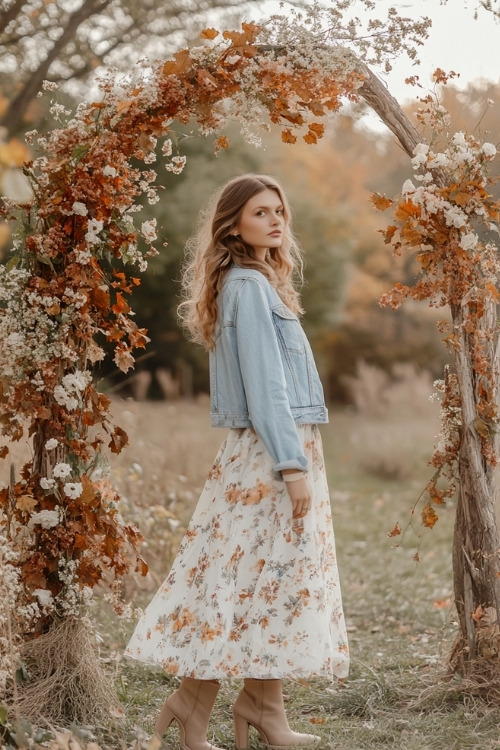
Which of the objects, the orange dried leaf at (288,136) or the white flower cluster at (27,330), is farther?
the orange dried leaf at (288,136)

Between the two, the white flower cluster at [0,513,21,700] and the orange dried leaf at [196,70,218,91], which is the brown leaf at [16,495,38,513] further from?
the orange dried leaf at [196,70,218,91]

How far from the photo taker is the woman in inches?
111

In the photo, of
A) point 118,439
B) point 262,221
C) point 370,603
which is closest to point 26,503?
point 118,439

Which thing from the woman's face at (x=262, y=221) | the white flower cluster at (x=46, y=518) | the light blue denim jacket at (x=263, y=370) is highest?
the woman's face at (x=262, y=221)

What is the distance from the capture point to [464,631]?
11.0 feet

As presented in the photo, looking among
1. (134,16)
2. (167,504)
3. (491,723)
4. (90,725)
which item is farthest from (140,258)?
(134,16)

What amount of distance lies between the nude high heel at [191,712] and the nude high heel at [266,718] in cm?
11

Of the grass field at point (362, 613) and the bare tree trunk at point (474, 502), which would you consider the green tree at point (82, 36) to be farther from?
the bare tree trunk at point (474, 502)

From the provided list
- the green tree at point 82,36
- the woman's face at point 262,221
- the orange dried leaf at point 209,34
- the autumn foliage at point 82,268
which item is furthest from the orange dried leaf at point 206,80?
the green tree at point 82,36

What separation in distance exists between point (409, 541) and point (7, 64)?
4642mm

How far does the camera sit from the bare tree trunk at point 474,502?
10.8ft

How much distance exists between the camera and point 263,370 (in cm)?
281

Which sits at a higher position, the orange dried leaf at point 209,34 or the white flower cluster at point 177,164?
the orange dried leaf at point 209,34

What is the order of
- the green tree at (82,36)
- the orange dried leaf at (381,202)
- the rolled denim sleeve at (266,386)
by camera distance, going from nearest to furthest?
the rolled denim sleeve at (266,386), the orange dried leaf at (381,202), the green tree at (82,36)
